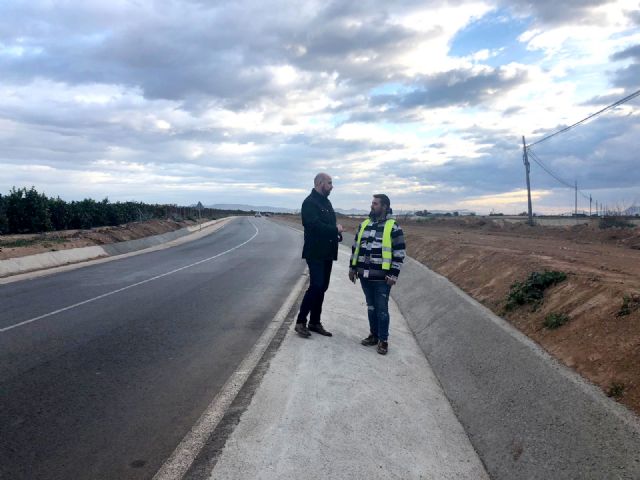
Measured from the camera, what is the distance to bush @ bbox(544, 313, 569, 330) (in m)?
5.83

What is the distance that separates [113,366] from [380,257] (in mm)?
3400

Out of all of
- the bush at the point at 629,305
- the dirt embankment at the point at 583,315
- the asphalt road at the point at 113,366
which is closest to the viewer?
the asphalt road at the point at 113,366

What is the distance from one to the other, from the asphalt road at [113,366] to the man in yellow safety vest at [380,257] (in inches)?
70.5

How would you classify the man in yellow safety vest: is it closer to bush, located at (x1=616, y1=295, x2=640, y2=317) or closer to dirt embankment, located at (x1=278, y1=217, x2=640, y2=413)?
dirt embankment, located at (x1=278, y1=217, x2=640, y2=413)

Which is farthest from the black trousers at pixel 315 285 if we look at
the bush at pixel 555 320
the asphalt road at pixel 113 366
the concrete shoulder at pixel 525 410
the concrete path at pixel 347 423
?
the bush at pixel 555 320

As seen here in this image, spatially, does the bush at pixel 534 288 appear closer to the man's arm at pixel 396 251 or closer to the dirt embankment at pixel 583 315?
the dirt embankment at pixel 583 315

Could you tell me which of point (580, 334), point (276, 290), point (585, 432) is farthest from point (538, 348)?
point (276, 290)

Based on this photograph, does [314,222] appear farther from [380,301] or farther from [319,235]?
[380,301]

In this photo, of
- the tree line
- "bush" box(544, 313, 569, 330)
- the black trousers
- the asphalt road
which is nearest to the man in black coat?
the black trousers

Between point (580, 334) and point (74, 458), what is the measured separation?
4574 mm

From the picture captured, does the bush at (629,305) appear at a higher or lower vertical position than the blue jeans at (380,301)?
higher

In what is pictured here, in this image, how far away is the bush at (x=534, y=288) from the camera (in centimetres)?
712

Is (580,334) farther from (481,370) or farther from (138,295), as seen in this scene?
(138,295)

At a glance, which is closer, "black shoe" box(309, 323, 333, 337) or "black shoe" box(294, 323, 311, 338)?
"black shoe" box(294, 323, 311, 338)
